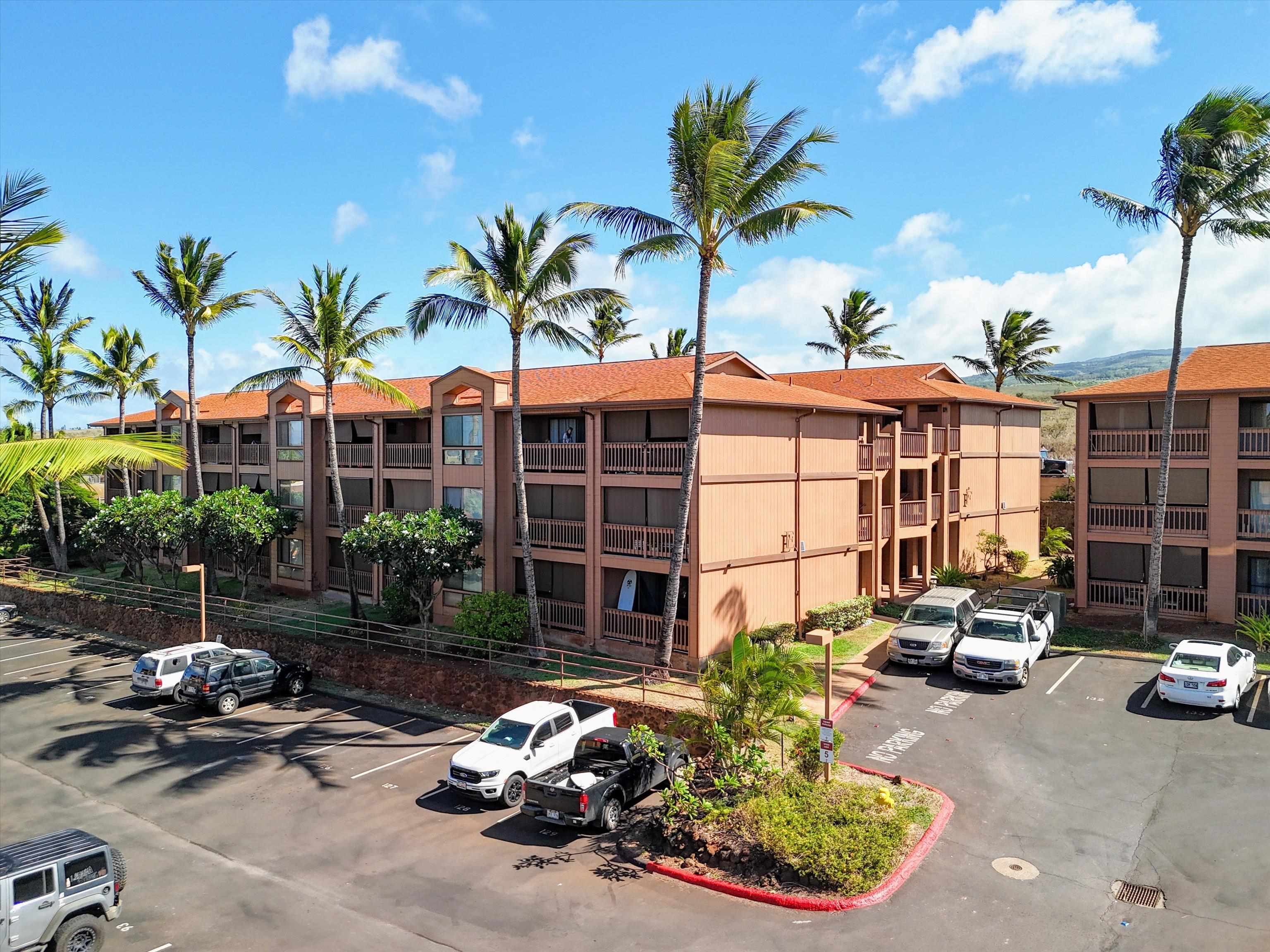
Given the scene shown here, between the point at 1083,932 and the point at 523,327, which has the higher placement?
the point at 523,327

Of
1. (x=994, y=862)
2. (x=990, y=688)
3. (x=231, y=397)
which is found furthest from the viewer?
(x=231, y=397)

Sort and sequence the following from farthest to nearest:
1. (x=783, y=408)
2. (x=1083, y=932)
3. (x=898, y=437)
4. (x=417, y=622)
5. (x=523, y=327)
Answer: (x=898, y=437) < (x=417, y=622) < (x=783, y=408) < (x=523, y=327) < (x=1083, y=932)

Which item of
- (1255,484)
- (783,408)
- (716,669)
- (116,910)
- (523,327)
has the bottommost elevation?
(116,910)

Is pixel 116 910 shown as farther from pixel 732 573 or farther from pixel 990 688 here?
pixel 990 688

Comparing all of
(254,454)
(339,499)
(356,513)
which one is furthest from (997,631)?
(254,454)

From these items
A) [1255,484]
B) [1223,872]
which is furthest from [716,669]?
[1255,484]

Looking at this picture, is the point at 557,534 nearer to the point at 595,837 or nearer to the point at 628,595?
the point at 628,595

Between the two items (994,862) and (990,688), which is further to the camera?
(990,688)
